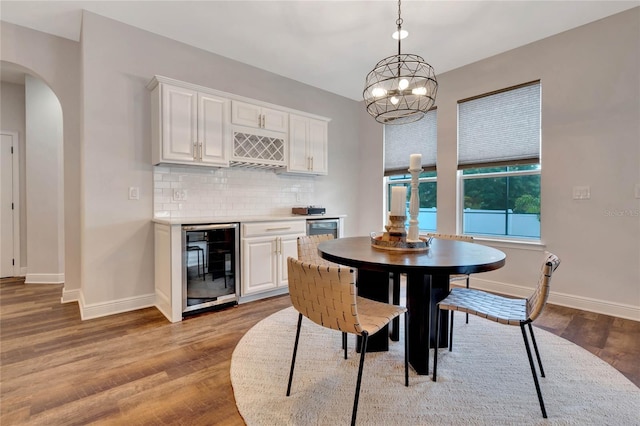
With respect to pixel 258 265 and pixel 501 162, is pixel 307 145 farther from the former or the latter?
pixel 501 162

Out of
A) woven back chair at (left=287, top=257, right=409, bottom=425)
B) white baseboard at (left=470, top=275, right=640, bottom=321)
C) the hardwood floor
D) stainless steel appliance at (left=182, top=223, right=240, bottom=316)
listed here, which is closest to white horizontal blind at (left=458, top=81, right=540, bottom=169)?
white baseboard at (left=470, top=275, right=640, bottom=321)

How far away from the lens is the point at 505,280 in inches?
135

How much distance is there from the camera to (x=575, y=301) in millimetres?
2951

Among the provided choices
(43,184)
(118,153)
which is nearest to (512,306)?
(118,153)

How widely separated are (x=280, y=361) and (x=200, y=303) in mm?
1200

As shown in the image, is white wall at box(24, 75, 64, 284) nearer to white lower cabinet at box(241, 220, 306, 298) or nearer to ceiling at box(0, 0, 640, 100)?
ceiling at box(0, 0, 640, 100)

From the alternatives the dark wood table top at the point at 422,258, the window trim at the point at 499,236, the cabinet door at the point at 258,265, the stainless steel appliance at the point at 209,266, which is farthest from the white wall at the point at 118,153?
the window trim at the point at 499,236

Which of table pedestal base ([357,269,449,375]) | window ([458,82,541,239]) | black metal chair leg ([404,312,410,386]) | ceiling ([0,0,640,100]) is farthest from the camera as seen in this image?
window ([458,82,541,239])

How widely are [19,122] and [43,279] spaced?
222 cm

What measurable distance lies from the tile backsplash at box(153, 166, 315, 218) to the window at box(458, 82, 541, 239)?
2.11 metres

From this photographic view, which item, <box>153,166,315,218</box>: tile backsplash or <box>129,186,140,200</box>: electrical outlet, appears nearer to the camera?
<box>129,186,140,200</box>: electrical outlet

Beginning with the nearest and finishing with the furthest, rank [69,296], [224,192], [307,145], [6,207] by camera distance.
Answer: [69,296]
[224,192]
[307,145]
[6,207]

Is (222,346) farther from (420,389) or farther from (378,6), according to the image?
(378,6)

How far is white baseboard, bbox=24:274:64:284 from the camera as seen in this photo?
3.93 meters
